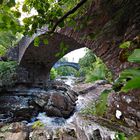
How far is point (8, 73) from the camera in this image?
29.1 ft

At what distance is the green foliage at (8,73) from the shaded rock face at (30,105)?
453 mm

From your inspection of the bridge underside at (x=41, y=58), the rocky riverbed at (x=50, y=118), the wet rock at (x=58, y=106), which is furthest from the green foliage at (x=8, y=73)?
the wet rock at (x=58, y=106)

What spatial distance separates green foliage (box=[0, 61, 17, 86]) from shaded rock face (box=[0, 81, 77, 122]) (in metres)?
0.45

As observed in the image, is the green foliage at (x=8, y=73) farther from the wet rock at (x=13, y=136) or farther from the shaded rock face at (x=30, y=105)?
the wet rock at (x=13, y=136)

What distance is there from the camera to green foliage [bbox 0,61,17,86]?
28.4 feet

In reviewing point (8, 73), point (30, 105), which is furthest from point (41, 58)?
point (30, 105)

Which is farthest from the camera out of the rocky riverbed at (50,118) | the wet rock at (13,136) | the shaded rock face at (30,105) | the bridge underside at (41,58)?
the bridge underside at (41,58)

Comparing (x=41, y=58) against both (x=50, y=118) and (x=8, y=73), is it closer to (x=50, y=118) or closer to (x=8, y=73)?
(x=8, y=73)

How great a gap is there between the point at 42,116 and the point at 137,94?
17.2 feet

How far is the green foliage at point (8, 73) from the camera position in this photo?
28.4 feet

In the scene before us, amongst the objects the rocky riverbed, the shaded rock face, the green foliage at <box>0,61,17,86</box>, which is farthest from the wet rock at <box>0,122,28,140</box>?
the green foliage at <box>0,61,17,86</box>

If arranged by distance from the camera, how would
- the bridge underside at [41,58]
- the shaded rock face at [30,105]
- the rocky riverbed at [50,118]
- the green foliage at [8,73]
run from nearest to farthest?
the rocky riverbed at [50,118], the shaded rock face at [30,105], the bridge underside at [41,58], the green foliage at [8,73]

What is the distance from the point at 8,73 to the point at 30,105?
2.08 metres

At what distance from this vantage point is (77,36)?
3750 millimetres
